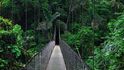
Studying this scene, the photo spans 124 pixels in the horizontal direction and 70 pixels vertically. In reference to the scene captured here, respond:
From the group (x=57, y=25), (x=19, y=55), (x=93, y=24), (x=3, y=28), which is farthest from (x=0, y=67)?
(x=57, y=25)

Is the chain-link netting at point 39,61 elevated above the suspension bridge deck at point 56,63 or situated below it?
above

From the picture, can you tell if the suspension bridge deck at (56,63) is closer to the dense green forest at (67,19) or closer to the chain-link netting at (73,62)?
the chain-link netting at (73,62)

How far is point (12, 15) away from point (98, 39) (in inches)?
114

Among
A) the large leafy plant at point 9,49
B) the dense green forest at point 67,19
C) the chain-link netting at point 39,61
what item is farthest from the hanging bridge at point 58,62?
the dense green forest at point 67,19

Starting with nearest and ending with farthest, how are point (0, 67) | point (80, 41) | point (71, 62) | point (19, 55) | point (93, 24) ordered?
point (71, 62) < point (0, 67) < point (19, 55) < point (80, 41) < point (93, 24)

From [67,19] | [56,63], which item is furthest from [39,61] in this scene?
[67,19]

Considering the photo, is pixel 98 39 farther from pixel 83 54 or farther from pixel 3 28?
pixel 3 28

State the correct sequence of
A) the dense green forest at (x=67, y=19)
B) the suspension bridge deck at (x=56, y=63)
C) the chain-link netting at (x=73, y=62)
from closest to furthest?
the chain-link netting at (x=73, y=62) → the suspension bridge deck at (x=56, y=63) → the dense green forest at (x=67, y=19)

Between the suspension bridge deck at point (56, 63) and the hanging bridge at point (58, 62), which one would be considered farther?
the suspension bridge deck at point (56, 63)

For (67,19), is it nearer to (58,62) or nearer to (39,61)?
(58,62)

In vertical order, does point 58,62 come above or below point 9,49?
below

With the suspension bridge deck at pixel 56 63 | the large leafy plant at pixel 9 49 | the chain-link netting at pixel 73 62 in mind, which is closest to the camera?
the chain-link netting at pixel 73 62

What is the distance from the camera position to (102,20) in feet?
36.6

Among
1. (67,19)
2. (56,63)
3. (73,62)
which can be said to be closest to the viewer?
(73,62)
